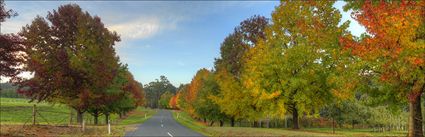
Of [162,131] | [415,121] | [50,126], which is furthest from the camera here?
[162,131]

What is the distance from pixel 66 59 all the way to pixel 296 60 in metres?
17.4

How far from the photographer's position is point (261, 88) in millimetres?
28000

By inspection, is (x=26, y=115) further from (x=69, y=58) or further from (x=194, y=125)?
(x=69, y=58)

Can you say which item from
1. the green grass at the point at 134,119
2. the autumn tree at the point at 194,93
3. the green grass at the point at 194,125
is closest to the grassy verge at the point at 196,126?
the green grass at the point at 194,125

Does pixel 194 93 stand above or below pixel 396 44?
below

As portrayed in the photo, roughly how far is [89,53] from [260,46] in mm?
14284

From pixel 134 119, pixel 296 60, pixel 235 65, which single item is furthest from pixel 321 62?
pixel 134 119

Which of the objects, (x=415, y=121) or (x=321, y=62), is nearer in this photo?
(x=415, y=121)

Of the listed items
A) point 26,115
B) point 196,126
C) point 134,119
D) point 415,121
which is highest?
point 415,121

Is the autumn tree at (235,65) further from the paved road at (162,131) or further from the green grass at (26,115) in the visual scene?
the green grass at (26,115)

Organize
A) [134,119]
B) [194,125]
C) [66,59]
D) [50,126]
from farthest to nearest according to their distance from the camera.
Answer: [134,119]
[194,125]
[66,59]
[50,126]

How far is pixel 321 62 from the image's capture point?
26.2 m

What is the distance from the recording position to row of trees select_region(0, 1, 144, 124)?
21.0 m

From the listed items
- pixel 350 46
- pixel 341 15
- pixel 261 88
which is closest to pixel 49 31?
pixel 261 88
